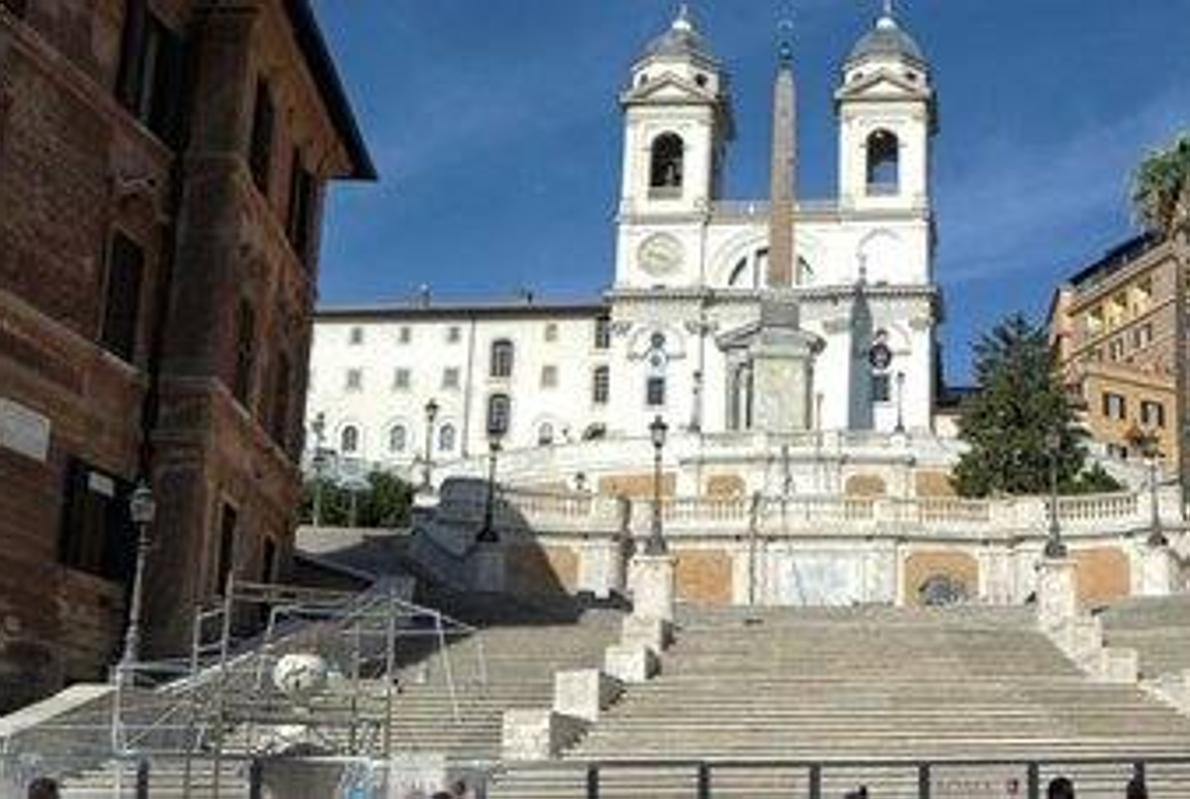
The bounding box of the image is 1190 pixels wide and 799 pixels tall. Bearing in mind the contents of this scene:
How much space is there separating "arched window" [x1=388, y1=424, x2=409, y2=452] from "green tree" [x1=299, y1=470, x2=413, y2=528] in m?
40.6

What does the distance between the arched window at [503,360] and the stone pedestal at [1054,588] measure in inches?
3612

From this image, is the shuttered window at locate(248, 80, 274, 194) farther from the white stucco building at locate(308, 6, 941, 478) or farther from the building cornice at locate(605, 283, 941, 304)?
the building cornice at locate(605, 283, 941, 304)

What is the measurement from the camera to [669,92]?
12156 cm

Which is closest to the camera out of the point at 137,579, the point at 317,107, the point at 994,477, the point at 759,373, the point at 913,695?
the point at 137,579

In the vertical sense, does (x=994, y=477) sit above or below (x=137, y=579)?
above

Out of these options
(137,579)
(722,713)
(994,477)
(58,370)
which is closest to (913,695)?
(722,713)

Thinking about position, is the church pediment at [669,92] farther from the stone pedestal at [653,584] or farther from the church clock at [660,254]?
the stone pedestal at [653,584]

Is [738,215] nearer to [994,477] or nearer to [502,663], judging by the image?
[994,477]

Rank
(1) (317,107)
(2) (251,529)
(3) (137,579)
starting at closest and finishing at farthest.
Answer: (3) (137,579)
(2) (251,529)
(1) (317,107)

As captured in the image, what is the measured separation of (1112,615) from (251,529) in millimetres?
18566

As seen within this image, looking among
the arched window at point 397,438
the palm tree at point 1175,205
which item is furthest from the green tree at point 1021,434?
the arched window at point 397,438

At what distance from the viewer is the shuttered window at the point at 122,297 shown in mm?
32188

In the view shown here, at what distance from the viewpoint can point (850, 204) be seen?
116250 mm

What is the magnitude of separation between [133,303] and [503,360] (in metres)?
99.0
